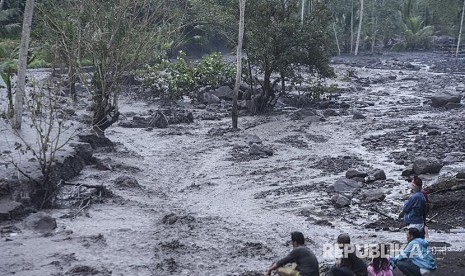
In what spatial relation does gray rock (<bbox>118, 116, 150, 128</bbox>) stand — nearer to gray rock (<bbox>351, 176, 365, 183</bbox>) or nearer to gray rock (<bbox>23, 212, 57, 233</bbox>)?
gray rock (<bbox>351, 176, 365, 183</bbox>)

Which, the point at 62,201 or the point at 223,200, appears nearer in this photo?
the point at 62,201

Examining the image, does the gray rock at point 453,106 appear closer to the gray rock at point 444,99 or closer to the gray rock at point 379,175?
the gray rock at point 444,99

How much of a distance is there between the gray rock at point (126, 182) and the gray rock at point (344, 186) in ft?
18.9

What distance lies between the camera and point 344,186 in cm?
1564

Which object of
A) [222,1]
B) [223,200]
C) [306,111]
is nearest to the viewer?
[223,200]

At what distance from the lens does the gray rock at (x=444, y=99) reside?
3114 cm

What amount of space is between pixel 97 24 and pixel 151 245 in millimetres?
12076

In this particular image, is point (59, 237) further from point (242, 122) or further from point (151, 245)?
point (242, 122)

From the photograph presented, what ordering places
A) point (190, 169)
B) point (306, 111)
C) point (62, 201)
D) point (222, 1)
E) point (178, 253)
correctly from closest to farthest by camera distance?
point (178, 253) → point (62, 201) → point (190, 169) → point (306, 111) → point (222, 1)

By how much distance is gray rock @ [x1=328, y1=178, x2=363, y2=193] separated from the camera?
15.5m

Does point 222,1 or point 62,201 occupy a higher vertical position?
point 222,1

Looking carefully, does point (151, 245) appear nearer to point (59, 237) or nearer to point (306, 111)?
point (59, 237)

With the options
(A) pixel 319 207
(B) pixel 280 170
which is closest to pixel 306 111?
(B) pixel 280 170

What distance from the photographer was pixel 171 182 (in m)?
17.7
